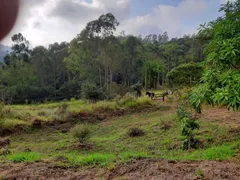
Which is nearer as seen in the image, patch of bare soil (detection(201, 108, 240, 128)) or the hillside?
the hillside

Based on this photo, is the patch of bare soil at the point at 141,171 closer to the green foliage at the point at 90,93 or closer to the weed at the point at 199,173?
the weed at the point at 199,173

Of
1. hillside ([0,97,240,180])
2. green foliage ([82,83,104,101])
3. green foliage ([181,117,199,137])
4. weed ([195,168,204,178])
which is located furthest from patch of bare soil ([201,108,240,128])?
green foliage ([82,83,104,101])

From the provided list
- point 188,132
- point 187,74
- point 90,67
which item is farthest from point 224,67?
point 90,67

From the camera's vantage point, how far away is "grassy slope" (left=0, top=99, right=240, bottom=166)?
3.68 m

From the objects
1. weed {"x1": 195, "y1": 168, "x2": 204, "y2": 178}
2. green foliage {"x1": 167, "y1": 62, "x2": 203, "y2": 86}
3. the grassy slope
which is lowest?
the grassy slope

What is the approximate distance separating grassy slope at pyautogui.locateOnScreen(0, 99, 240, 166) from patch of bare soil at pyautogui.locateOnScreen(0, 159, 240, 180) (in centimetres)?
35

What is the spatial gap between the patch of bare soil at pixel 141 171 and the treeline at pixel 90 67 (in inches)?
502

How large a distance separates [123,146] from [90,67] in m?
21.2

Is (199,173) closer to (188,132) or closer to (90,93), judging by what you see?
(188,132)

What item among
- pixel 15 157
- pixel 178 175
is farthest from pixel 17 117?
pixel 178 175

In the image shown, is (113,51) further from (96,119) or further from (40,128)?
(40,128)

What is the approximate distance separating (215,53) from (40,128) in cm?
827

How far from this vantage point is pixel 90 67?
26.5m

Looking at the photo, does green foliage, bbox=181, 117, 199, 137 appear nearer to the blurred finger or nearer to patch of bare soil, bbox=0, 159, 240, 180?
patch of bare soil, bbox=0, 159, 240, 180
